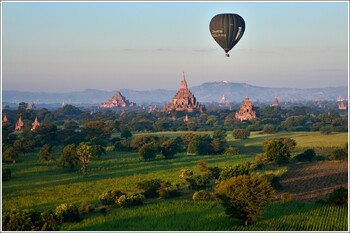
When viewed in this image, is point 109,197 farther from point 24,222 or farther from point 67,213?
point 24,222

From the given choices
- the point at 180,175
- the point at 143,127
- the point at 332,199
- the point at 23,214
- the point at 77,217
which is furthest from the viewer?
the point at 143,127

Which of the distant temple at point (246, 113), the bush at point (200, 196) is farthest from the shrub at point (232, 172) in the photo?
the distant temple at point (246, 113)

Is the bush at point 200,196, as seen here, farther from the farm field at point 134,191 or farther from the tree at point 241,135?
the tree at point 241,135

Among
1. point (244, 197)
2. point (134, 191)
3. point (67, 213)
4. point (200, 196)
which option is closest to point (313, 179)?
point (200, 196)

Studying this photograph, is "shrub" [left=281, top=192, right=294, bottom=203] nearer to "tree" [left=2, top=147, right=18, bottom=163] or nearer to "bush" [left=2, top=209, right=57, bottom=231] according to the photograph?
"bush" [left=2, top=209, right=57, bottom=231]

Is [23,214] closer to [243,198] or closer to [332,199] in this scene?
[243,198]

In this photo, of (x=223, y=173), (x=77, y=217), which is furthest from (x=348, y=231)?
(x=77, y=217)

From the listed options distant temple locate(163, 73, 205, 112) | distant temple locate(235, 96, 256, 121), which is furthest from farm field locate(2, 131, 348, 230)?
distant temple locate(163, 73, 205, 112)
